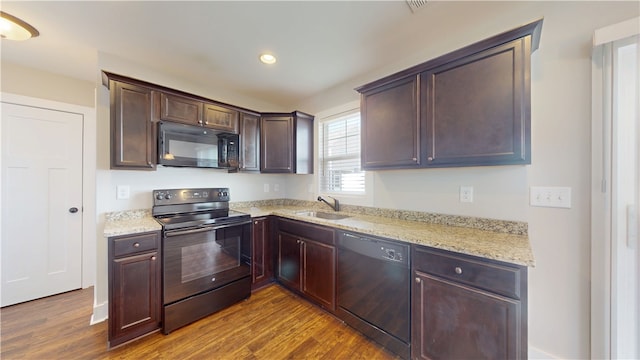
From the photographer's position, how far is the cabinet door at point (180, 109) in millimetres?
2150

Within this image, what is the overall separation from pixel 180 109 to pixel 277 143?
1150 millimetres

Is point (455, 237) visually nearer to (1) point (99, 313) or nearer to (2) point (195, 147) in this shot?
(2) point (195, 147)

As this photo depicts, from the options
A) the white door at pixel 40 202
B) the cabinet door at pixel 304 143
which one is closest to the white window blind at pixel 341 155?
the cabinet door at pixel 304 143

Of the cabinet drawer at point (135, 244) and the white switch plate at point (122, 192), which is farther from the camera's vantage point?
the white switch plate at point (122, 192)

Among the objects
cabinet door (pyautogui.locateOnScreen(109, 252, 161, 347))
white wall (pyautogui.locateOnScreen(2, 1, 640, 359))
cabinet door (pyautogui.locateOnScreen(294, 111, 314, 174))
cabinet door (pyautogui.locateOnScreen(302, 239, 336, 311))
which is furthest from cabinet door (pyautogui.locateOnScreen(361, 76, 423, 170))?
cabinet door (pyautogui.locateOnScreen(109, 252, 161, 347))

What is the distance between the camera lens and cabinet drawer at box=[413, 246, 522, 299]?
1.15 m

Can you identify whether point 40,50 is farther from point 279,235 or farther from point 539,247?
point 539,247

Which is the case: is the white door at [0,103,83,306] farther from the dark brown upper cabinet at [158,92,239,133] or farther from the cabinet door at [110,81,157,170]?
the dark brown upper cabinet at [158,92,239,133]

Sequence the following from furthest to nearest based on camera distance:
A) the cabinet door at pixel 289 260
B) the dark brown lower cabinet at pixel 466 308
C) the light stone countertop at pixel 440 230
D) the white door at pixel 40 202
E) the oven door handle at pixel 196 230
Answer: the cabinet door at pixel 289 260 → the white door at pixel 40 202 → the oven door handle at pixel 196 230 → the light stone countertop at pixel 440 230 → the dark brown lower cabinet at pixel 466 308

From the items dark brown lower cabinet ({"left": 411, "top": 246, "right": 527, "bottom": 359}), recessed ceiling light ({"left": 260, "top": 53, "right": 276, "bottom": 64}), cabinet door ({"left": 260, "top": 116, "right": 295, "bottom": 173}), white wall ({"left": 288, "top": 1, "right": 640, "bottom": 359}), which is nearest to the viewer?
dark brown lower cabinet ({"left": 411, "top": 246, "right": 527, "bottom": 359})

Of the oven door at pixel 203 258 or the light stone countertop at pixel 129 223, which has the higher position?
the light stone countertop at pixel 129 223

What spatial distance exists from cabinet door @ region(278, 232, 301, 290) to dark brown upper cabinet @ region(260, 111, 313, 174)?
0.91 meters

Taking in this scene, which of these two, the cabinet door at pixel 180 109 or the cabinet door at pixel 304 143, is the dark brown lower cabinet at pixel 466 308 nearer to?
the cabinet door at pixel 304 143

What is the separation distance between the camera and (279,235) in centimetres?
264
